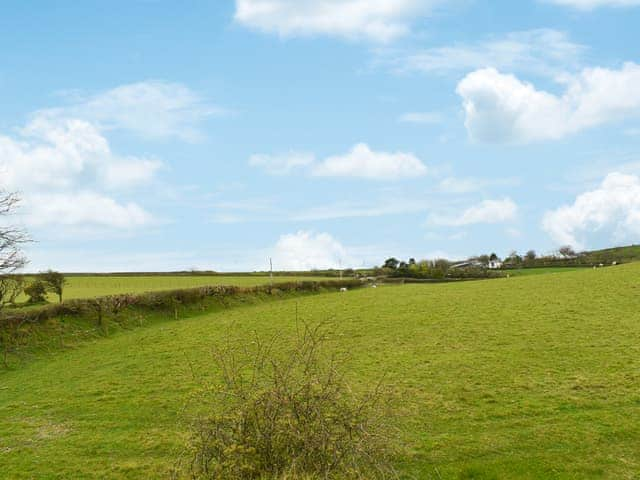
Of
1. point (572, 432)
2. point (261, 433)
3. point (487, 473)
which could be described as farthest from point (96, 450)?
point (572, 432)

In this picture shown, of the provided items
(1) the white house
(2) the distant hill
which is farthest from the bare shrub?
(1) the white house

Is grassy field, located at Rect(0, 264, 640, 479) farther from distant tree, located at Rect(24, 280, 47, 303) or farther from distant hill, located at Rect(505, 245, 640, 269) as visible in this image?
distant hill, located at Rect(505, 245, 640, 269)

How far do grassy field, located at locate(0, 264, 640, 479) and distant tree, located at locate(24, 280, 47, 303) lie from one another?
10617 mm

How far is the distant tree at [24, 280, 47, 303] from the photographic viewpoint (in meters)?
39.0

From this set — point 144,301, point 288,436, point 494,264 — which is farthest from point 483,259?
point 288,436

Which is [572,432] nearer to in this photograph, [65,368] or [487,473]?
[487,473]

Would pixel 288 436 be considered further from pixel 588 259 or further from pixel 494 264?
pixel 494 264

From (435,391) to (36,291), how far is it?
32.2m

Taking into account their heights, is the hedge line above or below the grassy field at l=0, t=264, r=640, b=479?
above

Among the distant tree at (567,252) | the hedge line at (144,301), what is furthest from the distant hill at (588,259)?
the hedge line at (144,301)

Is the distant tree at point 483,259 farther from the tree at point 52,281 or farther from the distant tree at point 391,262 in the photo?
the tree at point 52,281

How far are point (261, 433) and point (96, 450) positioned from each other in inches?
296

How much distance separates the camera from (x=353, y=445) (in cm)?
778

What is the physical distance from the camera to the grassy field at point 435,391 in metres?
11.9
